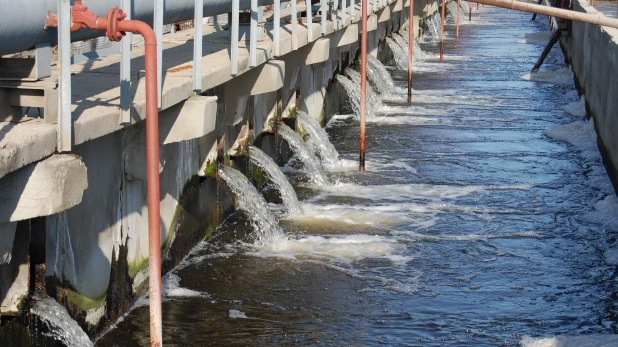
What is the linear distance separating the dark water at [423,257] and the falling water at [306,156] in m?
0.21

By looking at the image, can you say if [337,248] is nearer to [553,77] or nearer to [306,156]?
[306,156]

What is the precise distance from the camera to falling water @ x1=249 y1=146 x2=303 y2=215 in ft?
36.2

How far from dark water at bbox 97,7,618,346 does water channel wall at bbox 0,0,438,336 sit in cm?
28

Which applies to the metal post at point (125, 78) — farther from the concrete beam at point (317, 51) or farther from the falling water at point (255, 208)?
the concrete beam at point (317, 51)

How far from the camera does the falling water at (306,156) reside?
1262 cm

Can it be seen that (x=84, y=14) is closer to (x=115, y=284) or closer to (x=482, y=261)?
(x=115, y=284)

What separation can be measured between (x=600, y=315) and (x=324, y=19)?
5879mm

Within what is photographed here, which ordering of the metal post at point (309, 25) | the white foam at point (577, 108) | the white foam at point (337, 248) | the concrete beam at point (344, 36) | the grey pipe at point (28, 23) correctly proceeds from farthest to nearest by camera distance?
the white foam at point (577, 108) → the concrete beam at point (344, 36) → the metal post at point (309, 25) → the white foam at point (337, 248) → the grey pipe at point (28, 23)

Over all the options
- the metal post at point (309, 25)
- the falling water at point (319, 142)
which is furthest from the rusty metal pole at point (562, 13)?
the falling water at point (319, 142)

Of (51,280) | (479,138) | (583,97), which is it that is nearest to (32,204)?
(51,280)

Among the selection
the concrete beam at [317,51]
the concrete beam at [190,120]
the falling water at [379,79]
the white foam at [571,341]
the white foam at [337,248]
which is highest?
the concrete beam at [190,120]

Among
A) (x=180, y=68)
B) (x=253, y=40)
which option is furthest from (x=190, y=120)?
(x=253, y=40)

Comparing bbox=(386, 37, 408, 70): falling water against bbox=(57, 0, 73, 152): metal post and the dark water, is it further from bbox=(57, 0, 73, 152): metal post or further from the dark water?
bbox=(57, 0, 73, 152): metal post

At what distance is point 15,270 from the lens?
6320 mm
